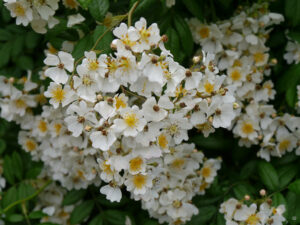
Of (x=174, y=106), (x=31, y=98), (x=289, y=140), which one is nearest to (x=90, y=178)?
(x=31, y=98)

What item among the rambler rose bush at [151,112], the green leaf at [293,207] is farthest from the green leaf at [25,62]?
the green leaf at [293,207]

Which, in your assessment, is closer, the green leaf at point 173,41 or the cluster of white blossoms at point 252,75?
the green leaf at point 173,41

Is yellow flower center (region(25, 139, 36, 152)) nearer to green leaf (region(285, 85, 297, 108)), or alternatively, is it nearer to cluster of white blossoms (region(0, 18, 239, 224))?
cluster of white blossoms (region(0, 18, 239, 224))

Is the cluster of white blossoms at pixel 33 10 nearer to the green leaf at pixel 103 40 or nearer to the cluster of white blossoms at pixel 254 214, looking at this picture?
the green leaf at pixel 103 40

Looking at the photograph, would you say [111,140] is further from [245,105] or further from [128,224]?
[245,105]

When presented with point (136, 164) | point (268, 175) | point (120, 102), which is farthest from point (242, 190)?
point (120, 102)

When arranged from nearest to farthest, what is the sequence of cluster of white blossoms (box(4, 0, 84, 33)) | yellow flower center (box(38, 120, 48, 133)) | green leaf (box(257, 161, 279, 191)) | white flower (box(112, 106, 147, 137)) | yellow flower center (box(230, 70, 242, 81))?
white flower (box(112, 106, 147, 137)) < cluster of white blossoms (box(4, 0, 84, 33)) < green leaf (box(257, 161, 279, 191)) < yellow flower center (box(230, 70, 242, 81)) < yellow flower center (box(38, 120, 48, 133))

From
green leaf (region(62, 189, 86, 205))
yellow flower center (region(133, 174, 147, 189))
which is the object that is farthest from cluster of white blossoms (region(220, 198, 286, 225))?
green leaf (region(62, 189, 86, 205))
